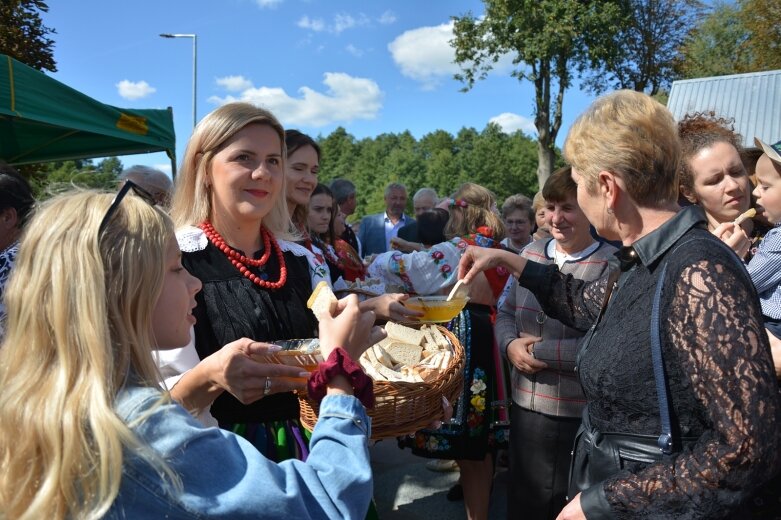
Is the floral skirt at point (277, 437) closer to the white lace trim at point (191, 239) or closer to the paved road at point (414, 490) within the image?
the white lace trim at point (191, 239)

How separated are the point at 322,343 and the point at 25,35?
29.4ft

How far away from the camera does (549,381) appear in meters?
A: 2.90

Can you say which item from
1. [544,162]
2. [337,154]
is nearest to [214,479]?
[544,162]

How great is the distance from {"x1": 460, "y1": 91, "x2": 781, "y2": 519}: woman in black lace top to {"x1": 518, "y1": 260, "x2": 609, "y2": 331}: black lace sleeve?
1.50 ft

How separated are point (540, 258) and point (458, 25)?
22.5m

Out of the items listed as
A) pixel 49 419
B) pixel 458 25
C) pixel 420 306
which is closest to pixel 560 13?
pixel 458 25

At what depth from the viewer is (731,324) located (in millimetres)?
1362

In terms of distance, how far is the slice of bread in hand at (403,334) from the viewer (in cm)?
216

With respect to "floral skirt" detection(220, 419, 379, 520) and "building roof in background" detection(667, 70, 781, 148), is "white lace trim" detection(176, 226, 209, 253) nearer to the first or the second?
"floral skirt" detection(220, 419, 379, 520)

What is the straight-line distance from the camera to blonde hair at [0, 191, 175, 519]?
0.93 m

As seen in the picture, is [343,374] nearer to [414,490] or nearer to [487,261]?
[487,261]

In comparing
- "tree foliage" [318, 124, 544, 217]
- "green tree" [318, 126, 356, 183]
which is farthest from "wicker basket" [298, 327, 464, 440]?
"green tree" [318, 126, 356, 183]

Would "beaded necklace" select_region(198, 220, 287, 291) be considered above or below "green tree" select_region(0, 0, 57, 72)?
below

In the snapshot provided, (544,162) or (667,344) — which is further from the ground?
(544,162)
